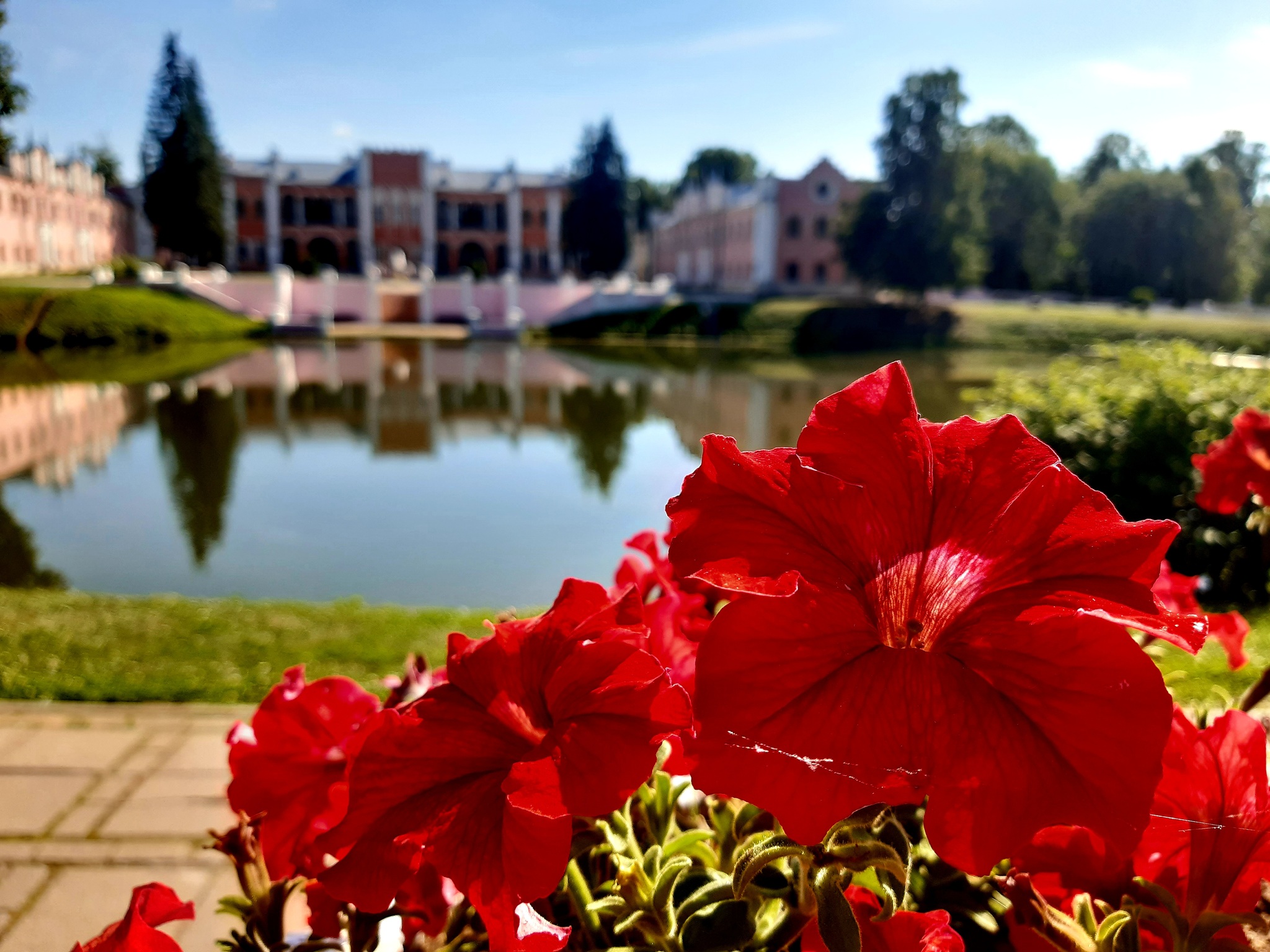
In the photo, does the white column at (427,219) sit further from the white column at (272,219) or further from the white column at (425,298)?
the white column at (272,219)

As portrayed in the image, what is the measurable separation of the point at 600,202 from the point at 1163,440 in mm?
39075

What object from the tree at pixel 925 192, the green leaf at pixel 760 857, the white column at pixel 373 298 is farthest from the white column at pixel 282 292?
the green leaf at pixel 760 857

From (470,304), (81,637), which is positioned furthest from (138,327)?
(81,637)

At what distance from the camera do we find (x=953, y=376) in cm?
Result: 2438

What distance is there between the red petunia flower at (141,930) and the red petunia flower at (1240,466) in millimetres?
1028

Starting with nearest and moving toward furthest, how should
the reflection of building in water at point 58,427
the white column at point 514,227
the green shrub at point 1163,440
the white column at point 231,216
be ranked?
the green shrub at point 1163,440 < the reflection of building in water at point 58,427 < the white column at point 231,216 < the white column at point 514,227

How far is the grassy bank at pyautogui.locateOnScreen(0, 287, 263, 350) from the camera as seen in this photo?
27469mm

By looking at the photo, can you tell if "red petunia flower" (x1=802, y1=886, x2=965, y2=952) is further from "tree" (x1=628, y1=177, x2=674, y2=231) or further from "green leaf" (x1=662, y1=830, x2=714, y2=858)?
"tree" (x1=628, y1=177, x2=674, y2=231)

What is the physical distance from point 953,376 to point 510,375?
1169 centimetres

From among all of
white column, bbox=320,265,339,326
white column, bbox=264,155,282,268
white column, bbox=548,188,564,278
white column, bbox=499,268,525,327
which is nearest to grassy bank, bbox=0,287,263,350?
white column, bbox=320,265,339,326

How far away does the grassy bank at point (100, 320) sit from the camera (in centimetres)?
2747

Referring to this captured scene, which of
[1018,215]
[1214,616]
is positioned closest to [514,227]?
[1018,215]

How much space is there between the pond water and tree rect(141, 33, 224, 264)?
1945 cm

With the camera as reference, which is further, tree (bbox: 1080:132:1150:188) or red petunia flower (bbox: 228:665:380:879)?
tree (bbox: 1080:132:1150:188)
